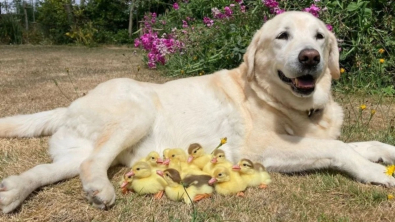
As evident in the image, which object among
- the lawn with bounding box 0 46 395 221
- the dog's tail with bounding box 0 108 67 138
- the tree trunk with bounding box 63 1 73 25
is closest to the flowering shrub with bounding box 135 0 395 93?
the lawn with bounding box 0 46 395 221

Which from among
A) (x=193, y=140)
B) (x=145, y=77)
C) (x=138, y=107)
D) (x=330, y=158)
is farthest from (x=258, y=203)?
(x=145, y=77)

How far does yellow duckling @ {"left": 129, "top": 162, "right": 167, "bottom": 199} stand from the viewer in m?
2.04

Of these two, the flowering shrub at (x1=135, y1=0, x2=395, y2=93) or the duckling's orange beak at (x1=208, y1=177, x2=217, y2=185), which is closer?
the duckling's orange beak at (x1=208, y1=177, x2=217, y2=185)

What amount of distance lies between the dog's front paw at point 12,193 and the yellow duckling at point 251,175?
1116mm

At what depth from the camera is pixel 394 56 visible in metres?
4.67

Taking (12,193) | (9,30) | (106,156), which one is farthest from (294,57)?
(9,30)

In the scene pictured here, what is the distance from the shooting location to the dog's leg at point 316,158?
214 centimetres

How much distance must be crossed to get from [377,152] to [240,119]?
3.07ft

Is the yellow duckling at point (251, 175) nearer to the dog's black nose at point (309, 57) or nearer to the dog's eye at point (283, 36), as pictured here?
the dog's black nose at point (309, 57)

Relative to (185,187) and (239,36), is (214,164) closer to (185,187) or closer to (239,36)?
(185,187)

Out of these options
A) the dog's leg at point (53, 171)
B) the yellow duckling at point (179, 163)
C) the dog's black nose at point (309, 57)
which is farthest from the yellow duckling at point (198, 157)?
the dog's black nose at point (309, 57)

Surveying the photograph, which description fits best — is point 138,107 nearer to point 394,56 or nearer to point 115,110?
point 115,110

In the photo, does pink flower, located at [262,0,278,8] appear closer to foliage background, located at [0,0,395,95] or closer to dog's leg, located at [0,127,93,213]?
foliage background, located at [0,0,395,95]

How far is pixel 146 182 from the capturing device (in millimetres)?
2049
